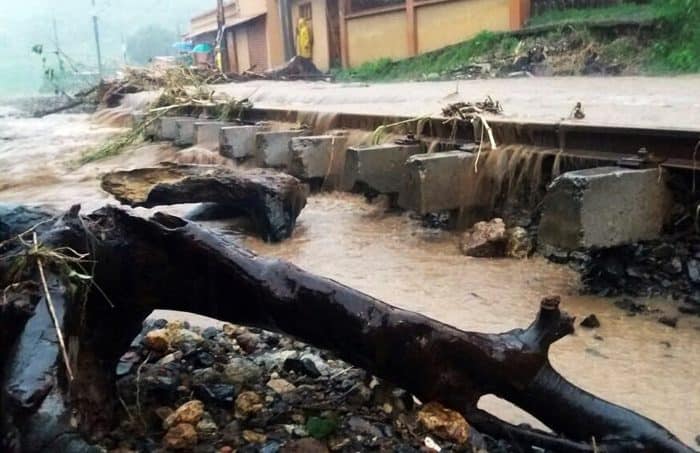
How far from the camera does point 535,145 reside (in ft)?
19.9

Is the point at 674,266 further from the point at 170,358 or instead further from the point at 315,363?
the point at 170,358

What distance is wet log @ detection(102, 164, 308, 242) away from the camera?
6871 millimetres

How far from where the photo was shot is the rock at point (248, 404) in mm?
2898

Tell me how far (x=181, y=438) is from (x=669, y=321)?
119 inches

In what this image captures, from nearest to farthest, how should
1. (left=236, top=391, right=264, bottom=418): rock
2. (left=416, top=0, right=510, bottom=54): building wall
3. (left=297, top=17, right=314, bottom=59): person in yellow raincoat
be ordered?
(left=236, top=391, right=264, bottom=418): rock
(left=416, top=0, right=510, bottom=54): building wall
(left=297, top=17, right=314, bottom=59): person in yellow raincoat

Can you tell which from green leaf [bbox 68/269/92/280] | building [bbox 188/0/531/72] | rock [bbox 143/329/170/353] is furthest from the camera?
building [bbox 188/0/531/72]

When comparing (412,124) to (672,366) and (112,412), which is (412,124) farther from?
(112,412)

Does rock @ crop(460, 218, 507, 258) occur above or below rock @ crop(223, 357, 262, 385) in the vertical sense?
below

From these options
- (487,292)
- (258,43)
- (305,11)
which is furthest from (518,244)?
(258,43)

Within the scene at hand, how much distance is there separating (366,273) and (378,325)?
11.1 ft

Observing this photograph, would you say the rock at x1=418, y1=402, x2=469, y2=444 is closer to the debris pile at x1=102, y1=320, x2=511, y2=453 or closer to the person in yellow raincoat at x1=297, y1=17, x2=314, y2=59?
the debris pile at x1=102, y1=320, x2=511, y2=453

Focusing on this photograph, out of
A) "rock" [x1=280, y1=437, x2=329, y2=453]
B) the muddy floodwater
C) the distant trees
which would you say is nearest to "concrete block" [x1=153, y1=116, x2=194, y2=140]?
the muddy floodwater

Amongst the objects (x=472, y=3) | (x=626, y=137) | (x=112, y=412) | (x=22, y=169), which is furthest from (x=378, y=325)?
(x=472, y=3)

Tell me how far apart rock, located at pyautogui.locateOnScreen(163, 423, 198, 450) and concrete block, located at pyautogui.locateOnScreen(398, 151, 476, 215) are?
3696 millimetres
